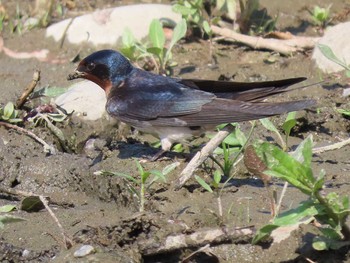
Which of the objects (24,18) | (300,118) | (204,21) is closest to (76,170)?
(300,118)

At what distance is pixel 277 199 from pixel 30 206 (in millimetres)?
1190

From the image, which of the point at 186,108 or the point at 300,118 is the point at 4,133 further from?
the point at 300,118

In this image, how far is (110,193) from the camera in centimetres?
476

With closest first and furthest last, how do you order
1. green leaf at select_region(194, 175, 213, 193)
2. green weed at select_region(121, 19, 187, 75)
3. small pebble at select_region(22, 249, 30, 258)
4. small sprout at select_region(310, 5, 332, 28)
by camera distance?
small pebble at select_region(22, 249, 30, 258) → green leaf at select_region(194, 175, 213, 193) → green weed at select_region(121, 19, 187, 75) → small sprout at select_region(310, 5, 332, 28)

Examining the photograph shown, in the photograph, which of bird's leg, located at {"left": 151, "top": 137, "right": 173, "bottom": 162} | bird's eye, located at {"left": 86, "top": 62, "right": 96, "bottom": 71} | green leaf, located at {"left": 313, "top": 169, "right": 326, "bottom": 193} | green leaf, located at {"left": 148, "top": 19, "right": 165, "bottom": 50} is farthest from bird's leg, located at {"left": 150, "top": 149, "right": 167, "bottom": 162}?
green leaf, located at {"left": 313, "top": 169, "right": 326, "bottom": 193}

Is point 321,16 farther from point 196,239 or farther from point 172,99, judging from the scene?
point 196,239

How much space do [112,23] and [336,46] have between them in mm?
1695

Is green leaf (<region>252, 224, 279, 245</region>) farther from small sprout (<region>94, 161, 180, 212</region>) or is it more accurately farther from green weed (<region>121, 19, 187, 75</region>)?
green weed (<region>121, 19, 187, 75</region>)

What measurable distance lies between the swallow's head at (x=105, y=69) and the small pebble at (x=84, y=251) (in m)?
1.77

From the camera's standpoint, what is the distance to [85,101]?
5.90m

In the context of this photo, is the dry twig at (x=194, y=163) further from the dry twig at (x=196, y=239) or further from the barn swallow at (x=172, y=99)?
the dry twig at (x=196, y=239)

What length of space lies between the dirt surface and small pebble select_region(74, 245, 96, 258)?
21 mm

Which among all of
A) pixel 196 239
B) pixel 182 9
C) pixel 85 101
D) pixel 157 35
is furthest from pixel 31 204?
pixel 182 9

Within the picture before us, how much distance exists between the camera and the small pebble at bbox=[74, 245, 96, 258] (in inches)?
152
